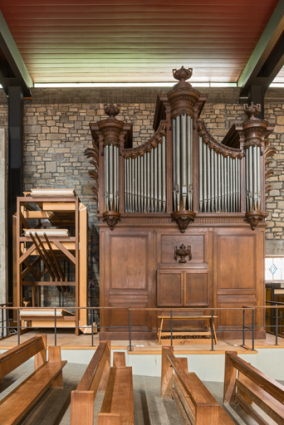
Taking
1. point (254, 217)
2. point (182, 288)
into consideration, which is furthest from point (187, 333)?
point (254, 217)

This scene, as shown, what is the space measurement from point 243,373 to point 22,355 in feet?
7.07

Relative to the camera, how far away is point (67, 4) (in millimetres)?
7684

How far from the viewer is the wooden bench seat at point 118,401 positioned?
7.84 feet

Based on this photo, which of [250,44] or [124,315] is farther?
[250,44]

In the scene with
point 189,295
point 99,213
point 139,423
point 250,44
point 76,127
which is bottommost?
point 139,423

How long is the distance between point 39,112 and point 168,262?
5.51 meters

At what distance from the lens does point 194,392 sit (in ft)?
9.23

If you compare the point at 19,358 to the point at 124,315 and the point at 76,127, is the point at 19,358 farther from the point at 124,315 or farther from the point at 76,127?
the point at 76,127

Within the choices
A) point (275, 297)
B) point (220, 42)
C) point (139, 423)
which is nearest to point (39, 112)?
point (220, 42)

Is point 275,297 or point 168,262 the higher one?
point 168,262

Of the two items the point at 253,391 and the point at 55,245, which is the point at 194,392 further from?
the point at 55,245

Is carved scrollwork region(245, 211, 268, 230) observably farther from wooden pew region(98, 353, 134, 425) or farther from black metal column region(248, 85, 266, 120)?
wooden pew region(98, 353, 134, 425)

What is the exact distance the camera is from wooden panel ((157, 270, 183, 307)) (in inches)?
286

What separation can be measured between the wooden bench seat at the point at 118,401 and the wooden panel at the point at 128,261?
3151 millimetres
